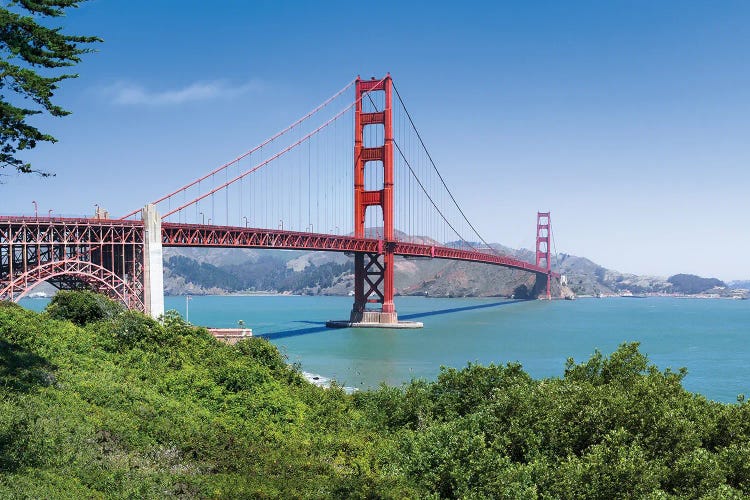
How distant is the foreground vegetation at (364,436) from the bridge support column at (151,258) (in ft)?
73.1

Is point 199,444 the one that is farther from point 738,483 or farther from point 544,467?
point 738,483

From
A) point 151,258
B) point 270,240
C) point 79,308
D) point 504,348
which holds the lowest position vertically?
point 504,348

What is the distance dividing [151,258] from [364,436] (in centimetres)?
3109

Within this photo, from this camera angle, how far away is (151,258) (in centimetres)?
4462

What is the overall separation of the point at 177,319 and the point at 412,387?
63.9 ft

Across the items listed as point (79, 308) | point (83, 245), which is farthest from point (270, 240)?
point (79, 308)

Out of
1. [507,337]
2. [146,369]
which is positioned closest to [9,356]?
[146,369]

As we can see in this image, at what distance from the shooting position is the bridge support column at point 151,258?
44594 millimetres

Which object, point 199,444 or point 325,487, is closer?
point 325,487

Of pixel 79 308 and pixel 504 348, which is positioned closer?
pixel 79 308

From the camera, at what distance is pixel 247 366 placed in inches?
947

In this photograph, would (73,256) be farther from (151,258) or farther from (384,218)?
(384,218)

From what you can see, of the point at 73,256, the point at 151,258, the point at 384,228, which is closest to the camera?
the point at 73,256

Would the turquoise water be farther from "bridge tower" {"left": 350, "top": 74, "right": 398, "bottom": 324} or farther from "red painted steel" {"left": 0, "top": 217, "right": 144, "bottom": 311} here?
"red painted steel" {"left": 0, "top": 217, "right": 144, "bottom": 311}
